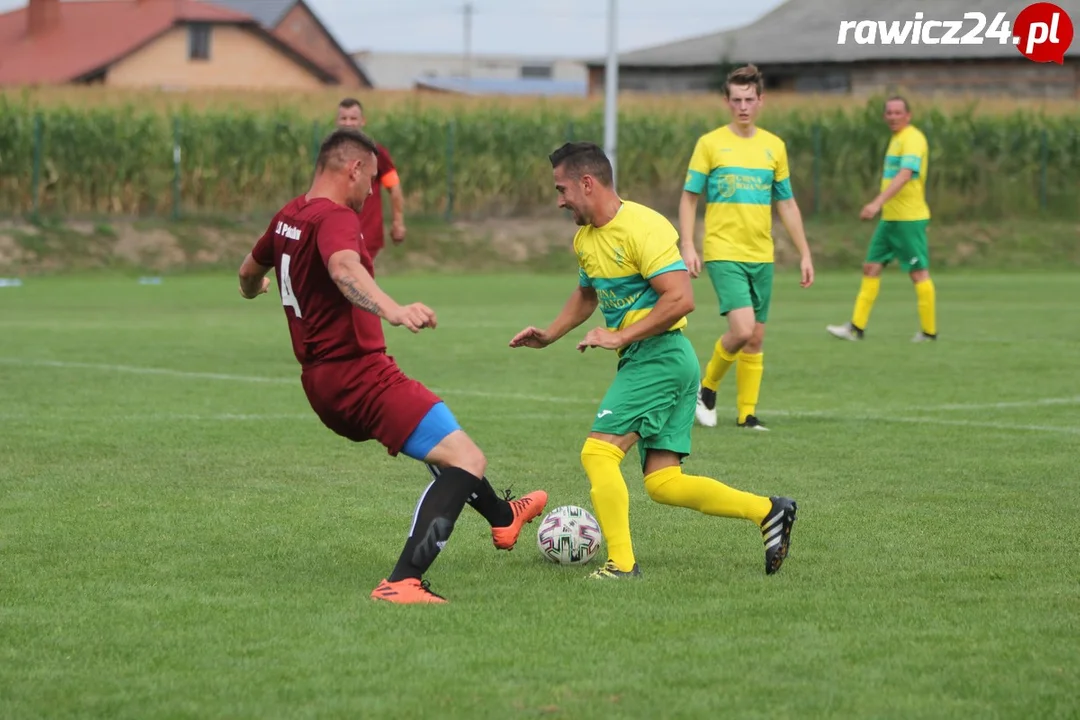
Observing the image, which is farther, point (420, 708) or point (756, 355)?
point (756, 355)

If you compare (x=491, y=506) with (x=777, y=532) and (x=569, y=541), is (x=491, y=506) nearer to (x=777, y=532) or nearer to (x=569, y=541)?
(x=569, y=541)

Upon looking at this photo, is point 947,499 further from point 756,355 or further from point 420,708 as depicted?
point 420,708

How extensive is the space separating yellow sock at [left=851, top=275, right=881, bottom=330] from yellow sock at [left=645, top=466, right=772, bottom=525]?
10519 mm

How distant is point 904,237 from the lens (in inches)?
661

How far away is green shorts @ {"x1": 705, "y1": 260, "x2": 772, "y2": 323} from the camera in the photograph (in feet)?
34.6

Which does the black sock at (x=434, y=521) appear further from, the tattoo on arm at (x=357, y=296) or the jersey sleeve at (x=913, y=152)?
the jersey sleeve at (x=913, y=152)

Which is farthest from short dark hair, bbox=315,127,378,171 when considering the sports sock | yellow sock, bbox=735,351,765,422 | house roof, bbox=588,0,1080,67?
house roof, bbox=588,0,1080,67

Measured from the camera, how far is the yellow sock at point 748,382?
10.7 meters

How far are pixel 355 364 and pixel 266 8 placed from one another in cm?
8659

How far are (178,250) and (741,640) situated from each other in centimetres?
2747

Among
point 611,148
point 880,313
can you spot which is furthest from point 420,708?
point 611,148

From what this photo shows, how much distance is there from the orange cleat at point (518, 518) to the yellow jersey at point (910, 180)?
10493mm

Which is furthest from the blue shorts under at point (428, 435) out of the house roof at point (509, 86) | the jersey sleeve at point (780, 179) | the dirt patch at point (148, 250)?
the house roof at point (509, 86)

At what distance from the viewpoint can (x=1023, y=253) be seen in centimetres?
3441
